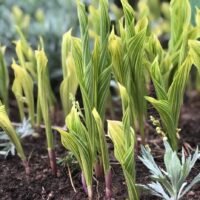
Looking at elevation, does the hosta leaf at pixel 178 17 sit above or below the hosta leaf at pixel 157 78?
above

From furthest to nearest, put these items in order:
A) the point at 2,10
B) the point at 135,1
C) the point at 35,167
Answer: the point at 135,1, the point at 2,10, the point at 35,167

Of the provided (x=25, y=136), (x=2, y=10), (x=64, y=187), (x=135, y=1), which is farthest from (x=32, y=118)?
(x=135, y=1)

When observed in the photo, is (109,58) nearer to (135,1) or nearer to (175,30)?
(175,30)

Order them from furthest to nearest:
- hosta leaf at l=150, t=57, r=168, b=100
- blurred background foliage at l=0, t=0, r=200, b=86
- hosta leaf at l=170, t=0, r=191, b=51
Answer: blurred background foliage at l=0, t=0, r=200, b=86 → hosta leaf at l=170, t=0, r=191, b=51 → hosta leaf at l=150, t=57, r=168, b=100

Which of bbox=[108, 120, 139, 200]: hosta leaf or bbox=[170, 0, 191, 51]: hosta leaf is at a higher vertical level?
bbox=[170, 0, 191, 51]: hosta leaf

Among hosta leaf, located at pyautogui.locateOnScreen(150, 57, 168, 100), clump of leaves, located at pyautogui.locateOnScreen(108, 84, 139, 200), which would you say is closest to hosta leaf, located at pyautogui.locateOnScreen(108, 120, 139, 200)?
clump of leaves, located at pyautogui.locateOnScreen(108, 84, 139, 200)

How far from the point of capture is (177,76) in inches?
40.8

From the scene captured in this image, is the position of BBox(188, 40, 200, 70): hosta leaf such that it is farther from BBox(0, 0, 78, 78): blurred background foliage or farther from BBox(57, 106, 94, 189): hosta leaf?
BBox(0, 0, 78, 78): blurred background foliage

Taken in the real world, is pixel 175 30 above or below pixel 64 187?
above

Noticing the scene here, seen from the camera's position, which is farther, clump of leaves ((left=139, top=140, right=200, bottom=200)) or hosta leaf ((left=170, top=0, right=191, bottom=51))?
hosta leaf ((left=170, top=0, right=191, bottom=51))

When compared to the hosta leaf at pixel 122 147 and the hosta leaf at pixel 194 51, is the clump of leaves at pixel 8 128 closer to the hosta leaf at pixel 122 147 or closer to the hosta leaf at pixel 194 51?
the hosta leaf at pixel 122 147

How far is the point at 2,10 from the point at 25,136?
68 cm

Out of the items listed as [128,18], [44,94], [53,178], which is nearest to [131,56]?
[128,18]

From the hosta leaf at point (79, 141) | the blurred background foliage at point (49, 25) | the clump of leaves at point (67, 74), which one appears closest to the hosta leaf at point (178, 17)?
the clump of leaves at point (67, 74)
